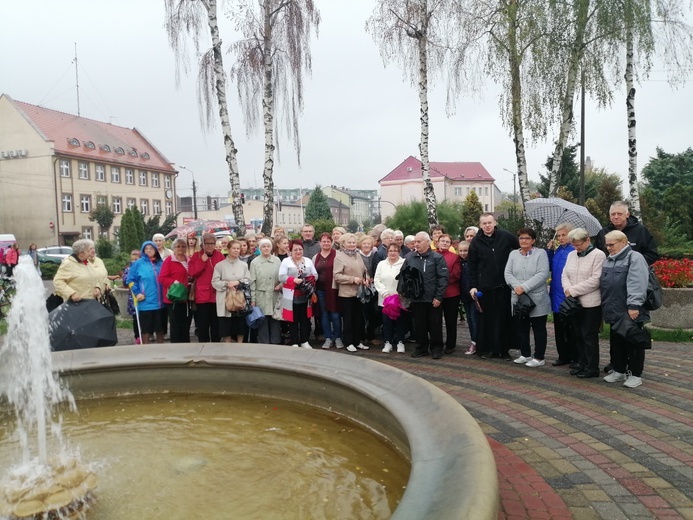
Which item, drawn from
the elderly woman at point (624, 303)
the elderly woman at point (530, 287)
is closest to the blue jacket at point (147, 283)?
the elderly woman at point (530, 287)

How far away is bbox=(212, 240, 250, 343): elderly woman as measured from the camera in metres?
7.38

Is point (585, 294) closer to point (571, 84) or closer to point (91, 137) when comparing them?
point (571, 84)

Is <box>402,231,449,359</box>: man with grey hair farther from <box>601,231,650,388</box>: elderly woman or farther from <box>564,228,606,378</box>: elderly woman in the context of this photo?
<box>601,231,650,388</box>: elderly woman

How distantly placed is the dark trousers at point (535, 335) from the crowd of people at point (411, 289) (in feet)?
0.05

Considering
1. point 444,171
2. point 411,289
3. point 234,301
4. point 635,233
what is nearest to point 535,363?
point 411,289

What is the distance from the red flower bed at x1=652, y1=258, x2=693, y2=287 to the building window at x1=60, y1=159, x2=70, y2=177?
167ft

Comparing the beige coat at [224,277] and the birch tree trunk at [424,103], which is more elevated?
the birch tree trunk at [424,103]

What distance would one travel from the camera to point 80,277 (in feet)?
21.8

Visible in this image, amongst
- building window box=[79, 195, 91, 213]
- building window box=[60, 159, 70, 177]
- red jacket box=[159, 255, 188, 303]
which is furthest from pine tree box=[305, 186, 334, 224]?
red jacket box=[159, 255, 188, 303]

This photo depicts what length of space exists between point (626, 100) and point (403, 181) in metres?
78.1

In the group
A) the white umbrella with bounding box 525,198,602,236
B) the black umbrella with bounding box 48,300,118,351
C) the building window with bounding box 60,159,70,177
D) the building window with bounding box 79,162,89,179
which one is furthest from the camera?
the building window with bounding box 79,162,89,179

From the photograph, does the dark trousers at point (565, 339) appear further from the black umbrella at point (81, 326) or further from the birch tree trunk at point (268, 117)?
the birch tree trunk at point (268, 117)

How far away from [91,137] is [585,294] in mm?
56831

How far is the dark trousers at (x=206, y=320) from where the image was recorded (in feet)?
25.2
